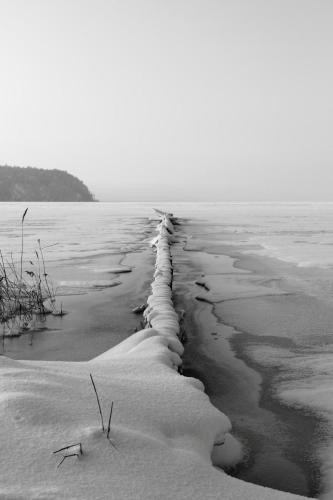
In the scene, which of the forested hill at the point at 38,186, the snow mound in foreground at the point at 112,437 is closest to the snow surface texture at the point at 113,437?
the snow mound in foreground at the point at 112,437

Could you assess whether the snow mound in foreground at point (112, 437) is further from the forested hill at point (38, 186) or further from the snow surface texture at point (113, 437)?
the forested hill at point (38, 186)

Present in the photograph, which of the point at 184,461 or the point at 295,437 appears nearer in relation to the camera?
the point at 184,461

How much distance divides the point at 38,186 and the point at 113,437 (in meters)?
97.2

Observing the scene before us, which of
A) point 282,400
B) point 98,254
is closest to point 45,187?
point 98,254

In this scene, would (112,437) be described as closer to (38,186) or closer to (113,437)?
(113,437)

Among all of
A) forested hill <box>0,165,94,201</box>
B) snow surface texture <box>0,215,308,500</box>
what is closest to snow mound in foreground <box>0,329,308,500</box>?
snow surface texture <box>0,215,308,500</box>

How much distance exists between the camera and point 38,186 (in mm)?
93812

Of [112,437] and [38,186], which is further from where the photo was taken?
[38,186]

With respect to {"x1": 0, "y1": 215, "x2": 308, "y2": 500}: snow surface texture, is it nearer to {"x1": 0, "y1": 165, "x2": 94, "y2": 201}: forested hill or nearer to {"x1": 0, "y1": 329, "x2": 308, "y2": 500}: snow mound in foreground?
{"x1": 0, "y1": 329, "x2": 308, "y2": 500}: snow mound in foreground

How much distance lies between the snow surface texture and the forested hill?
91796mm

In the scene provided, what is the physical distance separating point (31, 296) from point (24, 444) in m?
3.22

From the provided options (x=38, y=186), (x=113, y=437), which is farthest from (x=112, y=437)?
(x=38, y=186)

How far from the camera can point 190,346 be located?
3.21 metres

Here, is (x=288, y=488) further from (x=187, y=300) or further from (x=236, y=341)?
(x=187, y=300)
